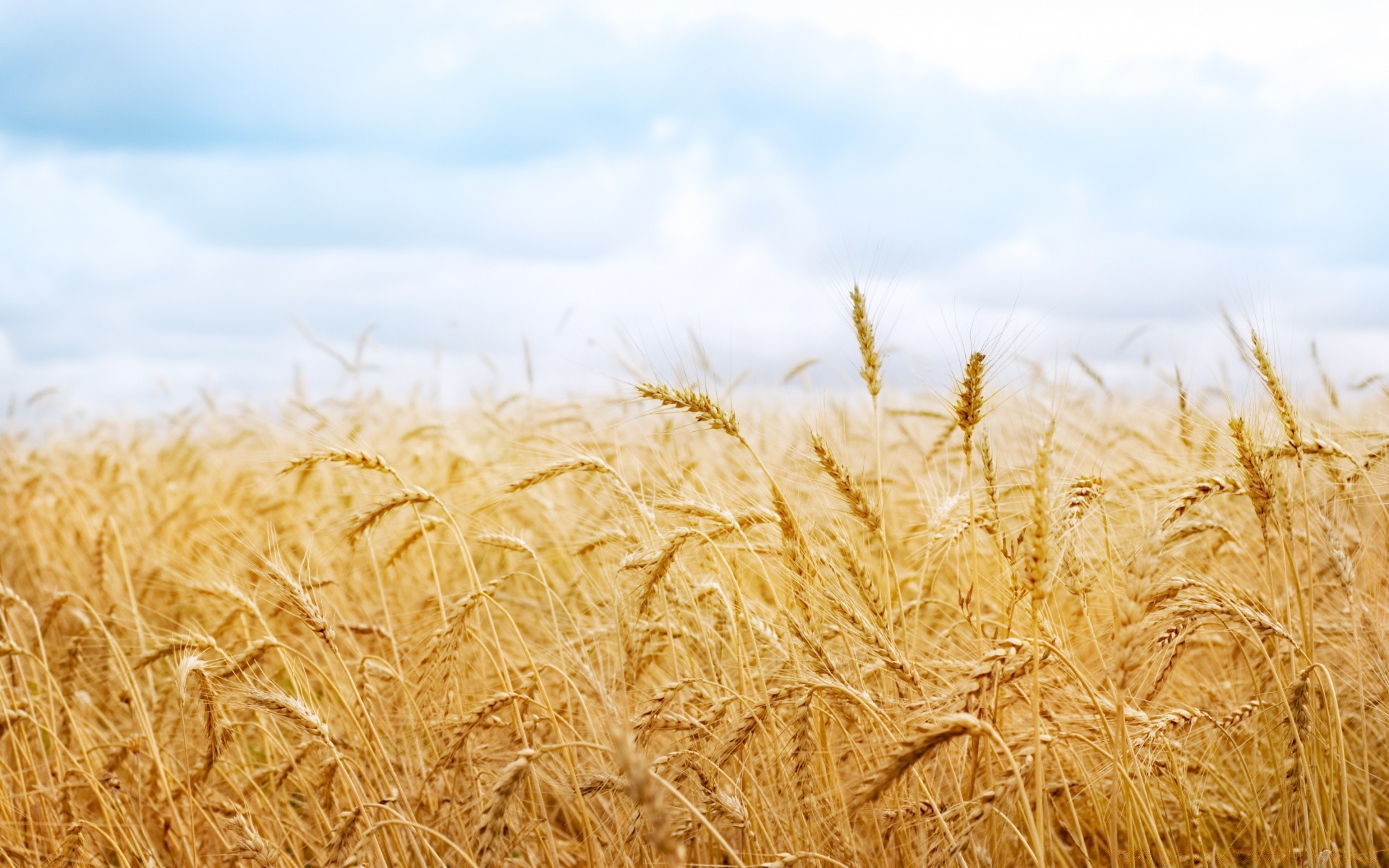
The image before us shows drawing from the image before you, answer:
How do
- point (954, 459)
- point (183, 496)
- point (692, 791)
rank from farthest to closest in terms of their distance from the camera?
point (183, 496), point (954, 459), point (692, 791)

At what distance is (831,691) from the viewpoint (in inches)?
77.4

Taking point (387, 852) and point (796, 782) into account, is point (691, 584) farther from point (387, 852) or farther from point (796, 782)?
point (387, 852)

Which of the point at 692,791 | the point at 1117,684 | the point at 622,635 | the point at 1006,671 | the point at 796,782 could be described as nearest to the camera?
the point at 1117,684

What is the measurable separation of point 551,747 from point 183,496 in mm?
4999

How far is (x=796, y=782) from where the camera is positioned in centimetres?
213

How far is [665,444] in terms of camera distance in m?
4.56

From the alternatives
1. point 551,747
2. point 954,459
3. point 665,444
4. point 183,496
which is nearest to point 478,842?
point 551,747

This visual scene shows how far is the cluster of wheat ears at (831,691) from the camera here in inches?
72.5

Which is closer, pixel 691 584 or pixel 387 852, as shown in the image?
pixel 387 852

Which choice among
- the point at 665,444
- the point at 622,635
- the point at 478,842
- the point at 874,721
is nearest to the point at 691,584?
the point at 622,635

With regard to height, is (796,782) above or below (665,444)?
below

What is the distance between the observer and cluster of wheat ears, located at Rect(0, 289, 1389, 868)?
6.04 ft

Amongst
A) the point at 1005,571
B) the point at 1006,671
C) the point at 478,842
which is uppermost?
the point at 1005,571

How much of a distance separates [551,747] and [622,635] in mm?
951
